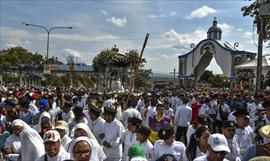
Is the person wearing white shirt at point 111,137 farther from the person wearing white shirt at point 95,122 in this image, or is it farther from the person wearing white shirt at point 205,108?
the person wearing white shirt at point 205,108

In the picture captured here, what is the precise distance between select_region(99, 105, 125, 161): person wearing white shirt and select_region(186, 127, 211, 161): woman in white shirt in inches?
67.3

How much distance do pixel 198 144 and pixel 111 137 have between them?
6.73ft

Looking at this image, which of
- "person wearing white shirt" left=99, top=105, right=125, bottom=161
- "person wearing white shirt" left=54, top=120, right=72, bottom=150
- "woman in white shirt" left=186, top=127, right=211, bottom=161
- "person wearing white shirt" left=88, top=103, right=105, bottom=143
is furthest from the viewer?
"person wearing white shirt" left=88, top=103, right=105, bottom=143

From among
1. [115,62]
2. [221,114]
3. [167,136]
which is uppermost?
[115,62]

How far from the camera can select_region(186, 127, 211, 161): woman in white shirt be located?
5.52 metres

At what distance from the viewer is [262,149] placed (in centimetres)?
434

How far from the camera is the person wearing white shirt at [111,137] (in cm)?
719

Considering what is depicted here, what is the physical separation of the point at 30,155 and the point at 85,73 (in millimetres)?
85245

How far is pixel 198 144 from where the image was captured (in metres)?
5.75

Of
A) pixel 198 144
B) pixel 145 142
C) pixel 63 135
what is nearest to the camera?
pixel 198 144

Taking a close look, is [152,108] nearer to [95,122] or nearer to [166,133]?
[95,122]

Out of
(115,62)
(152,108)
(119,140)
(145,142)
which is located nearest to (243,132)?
(145,142)

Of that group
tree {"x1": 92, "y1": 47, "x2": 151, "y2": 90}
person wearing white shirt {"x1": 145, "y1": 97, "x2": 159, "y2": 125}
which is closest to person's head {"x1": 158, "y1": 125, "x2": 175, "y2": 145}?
person wearing white shirt {"x1": 145, "y1": 97, "x2": 159, "y2": 125}

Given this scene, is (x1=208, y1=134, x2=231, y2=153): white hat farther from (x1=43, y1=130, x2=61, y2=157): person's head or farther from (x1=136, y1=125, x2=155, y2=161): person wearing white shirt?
(x1=136, y1=125, x2=155, y2=161): person wearing white shirt
